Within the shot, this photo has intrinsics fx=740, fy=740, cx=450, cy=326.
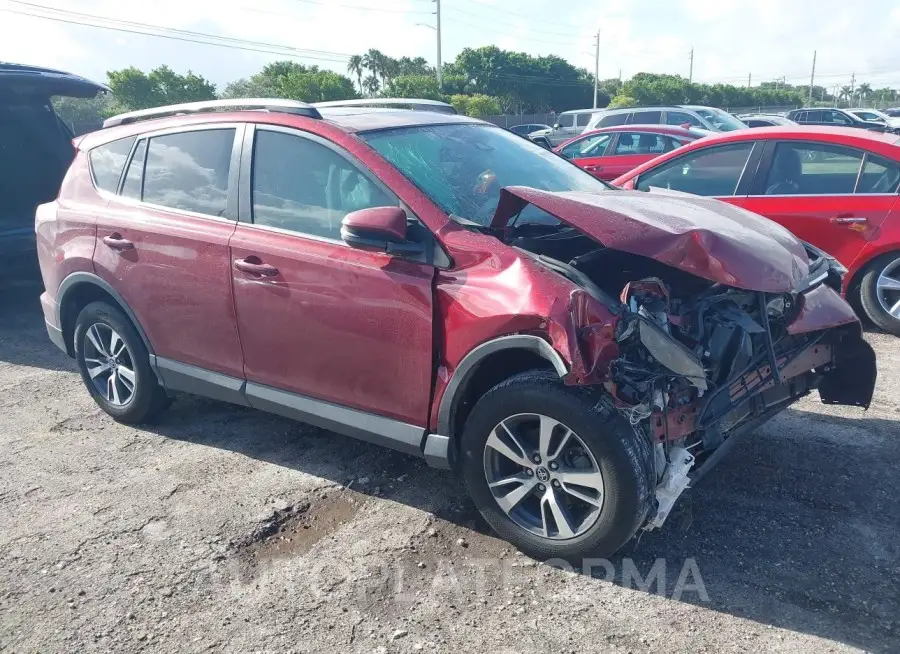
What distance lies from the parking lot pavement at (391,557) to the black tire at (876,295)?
4.78 feet

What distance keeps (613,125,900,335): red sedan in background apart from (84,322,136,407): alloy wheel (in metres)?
4.12

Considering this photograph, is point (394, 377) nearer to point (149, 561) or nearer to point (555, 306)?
point (555, 306)


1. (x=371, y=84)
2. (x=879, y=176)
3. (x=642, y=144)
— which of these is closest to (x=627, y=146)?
(x=642, y=144)

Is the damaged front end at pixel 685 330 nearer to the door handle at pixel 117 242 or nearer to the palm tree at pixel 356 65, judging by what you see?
the door handle at pixel 117 242

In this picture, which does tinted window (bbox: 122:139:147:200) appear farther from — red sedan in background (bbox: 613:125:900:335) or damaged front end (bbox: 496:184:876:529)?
red sedan in background (bbox: 613:125:900:335)

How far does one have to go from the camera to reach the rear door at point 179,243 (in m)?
3.96

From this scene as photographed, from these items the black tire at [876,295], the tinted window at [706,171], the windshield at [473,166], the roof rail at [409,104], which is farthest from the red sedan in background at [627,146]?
the windshield at [473,166]

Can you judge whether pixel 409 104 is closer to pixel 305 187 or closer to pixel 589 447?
pixel 305 187

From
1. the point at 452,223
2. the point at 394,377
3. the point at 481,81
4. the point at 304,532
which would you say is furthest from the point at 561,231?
the point at 481,81

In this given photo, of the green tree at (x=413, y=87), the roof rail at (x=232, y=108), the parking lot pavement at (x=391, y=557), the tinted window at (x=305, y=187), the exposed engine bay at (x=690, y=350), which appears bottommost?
the parking lot pavement at (x=391, y=557)

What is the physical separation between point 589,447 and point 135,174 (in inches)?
127

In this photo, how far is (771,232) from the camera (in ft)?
12.0

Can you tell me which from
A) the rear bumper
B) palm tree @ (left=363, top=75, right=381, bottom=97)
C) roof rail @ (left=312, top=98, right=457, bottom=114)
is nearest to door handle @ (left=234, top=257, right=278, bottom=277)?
roof rail @ (left=312, top=98, right=457, bottom=114)

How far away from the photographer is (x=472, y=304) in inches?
123
